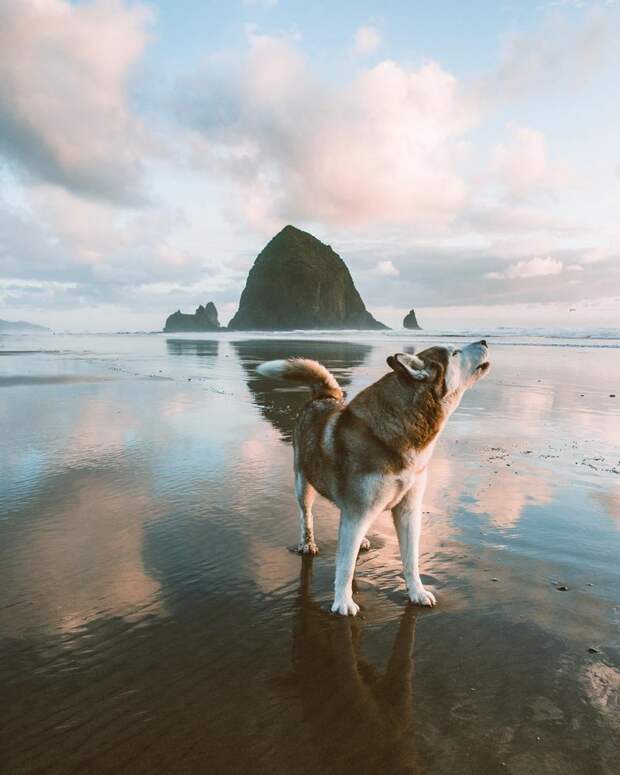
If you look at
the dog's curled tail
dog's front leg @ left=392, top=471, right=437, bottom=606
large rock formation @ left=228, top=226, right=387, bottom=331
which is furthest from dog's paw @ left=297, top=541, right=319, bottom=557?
large rock formation @ left=228, top=226, right=387, bottom=331

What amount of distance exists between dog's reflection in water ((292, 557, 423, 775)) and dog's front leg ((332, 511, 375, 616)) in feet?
0.35

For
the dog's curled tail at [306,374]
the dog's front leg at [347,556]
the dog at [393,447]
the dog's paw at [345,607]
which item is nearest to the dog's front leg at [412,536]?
the dog at [393,447]

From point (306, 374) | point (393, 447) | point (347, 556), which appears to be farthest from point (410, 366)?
point (347, 556)

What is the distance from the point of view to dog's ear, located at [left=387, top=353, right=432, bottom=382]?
3686mm

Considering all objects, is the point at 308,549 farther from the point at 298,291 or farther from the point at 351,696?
the point at 298,291

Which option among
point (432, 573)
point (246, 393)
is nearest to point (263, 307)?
point (246, 393)

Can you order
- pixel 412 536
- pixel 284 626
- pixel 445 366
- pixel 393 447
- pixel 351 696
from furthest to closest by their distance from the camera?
pixel 412 536 < pixel 445 366 < pixel 393 447 < pixel 284 626 < pixel 351 696

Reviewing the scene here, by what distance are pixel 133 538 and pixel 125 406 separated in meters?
8.20

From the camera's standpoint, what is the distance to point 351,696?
2885 mm

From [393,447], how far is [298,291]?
16906 cm

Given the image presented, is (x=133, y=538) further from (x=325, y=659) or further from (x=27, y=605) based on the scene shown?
(x=325, y=659)

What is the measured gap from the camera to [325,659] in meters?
3.24

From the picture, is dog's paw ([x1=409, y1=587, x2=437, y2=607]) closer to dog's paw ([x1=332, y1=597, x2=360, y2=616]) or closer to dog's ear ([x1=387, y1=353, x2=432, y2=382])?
dog's paw ([x1=332, y1=597, x2=360, y2=616])

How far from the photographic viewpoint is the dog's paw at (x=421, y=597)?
396 cm
